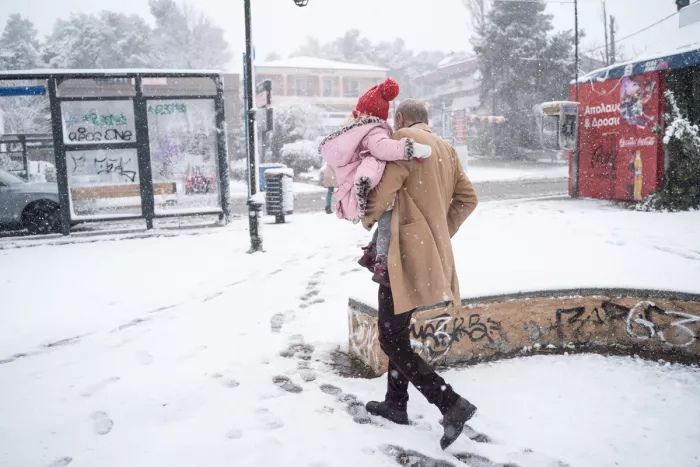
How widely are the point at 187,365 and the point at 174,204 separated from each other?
7.65m

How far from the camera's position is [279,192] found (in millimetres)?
11102

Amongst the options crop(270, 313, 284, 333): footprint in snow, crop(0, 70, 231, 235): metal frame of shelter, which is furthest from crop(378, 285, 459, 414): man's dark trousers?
crop(0, 70, 231, 235): metal frame of shelter

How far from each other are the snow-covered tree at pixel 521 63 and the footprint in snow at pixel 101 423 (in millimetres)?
32654

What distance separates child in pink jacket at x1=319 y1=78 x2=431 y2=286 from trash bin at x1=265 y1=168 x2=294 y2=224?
8469 millimetres

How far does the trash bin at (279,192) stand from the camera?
11016 mm

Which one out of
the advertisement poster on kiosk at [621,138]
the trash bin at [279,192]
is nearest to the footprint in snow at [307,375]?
the trash bin at [279,192]

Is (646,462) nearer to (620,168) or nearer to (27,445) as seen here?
(27,445)

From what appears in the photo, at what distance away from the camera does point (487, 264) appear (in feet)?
16.8

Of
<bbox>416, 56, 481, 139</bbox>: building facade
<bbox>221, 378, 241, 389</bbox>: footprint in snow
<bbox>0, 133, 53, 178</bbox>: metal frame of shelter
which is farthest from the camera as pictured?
<bbox>416, 56, 481, 139</bbox>: building facade

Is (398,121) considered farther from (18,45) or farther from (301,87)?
(18,45)

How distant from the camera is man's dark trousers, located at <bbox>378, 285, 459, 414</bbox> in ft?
8.74

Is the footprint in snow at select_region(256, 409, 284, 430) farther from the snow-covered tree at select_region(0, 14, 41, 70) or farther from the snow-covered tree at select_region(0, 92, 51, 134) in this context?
the snow-covered tree at select_region(0, 14, 41, 70)

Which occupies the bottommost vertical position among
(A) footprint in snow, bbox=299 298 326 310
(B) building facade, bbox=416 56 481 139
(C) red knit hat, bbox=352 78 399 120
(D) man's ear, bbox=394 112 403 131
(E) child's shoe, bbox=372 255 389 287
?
(A) footprint in snow, bbox=299 298 326 310

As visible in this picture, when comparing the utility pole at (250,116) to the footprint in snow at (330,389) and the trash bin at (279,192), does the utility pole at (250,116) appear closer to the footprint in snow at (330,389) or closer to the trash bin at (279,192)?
the trash bin at (279,192)
